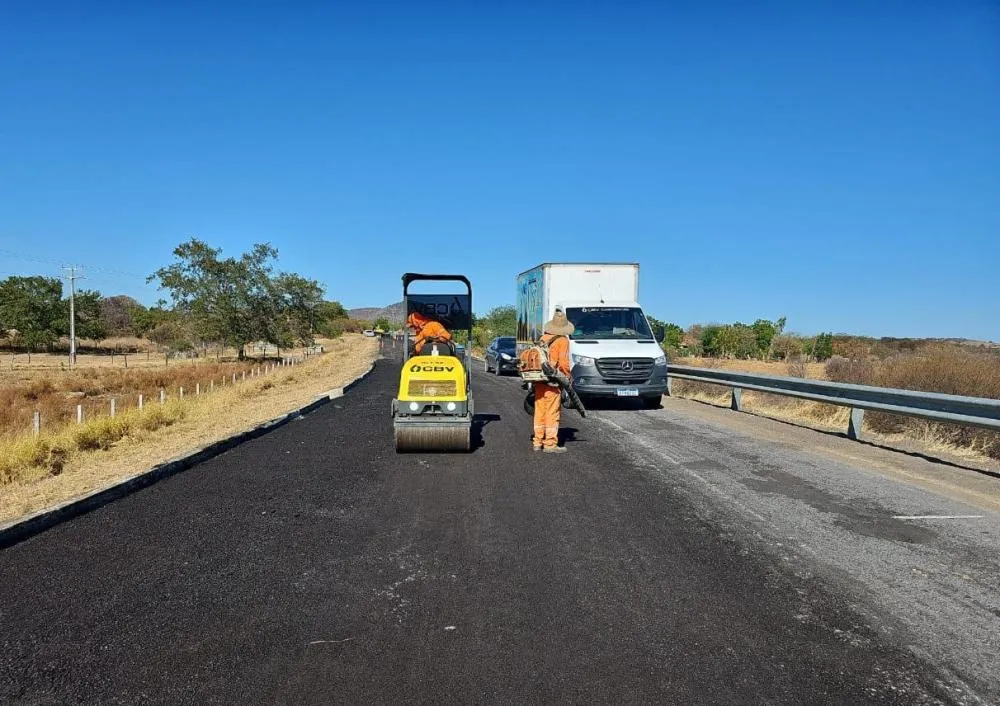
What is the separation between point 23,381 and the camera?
123ft

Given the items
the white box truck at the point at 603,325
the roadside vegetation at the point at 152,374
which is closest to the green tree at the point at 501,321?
the roadside vegetation at the point at 152,374

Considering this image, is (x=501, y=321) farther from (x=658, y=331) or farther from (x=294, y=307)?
(x=658, y=331)

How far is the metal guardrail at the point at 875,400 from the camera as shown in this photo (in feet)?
29.6

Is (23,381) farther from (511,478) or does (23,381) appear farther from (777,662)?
(777,662)

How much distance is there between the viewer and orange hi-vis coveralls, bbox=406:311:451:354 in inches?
405

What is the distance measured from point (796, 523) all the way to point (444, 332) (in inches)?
223

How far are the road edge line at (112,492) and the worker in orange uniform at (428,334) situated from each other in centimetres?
315

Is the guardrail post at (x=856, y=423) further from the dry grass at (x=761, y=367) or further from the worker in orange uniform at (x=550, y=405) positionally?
the dry grass at (x=761, y=367)

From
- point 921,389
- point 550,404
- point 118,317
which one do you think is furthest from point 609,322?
point 118,317

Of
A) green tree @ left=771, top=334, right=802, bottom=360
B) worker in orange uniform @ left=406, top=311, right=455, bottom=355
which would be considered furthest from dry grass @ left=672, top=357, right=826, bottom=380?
green tree @ left=771, top=334, right=802, bottom=360

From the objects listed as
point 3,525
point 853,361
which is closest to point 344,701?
point 3,525

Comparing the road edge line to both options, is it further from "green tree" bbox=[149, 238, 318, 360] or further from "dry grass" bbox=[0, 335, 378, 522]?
"green tree" bbox=[149, 238, 318, 360]

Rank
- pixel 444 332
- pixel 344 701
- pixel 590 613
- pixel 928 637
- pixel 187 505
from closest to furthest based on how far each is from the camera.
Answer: pixel 344 701
pixel 928 637
pixel 590 613
pixel 187 505
pixel 444 332

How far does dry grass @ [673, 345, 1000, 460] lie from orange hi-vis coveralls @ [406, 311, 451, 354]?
7514 millimetres
